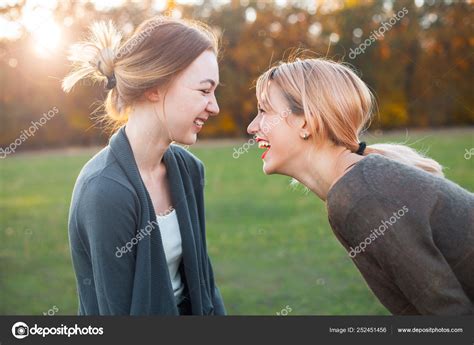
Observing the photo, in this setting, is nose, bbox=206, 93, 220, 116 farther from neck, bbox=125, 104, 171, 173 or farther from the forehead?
neck, bbox=125, 104, 171, 173

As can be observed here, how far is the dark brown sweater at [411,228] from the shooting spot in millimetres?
2119

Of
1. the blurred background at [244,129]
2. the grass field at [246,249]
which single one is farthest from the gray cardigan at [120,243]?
the blurred background at [244,129]

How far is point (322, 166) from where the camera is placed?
8.12 ft

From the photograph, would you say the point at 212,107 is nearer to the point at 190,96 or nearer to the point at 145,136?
the point at 190,96

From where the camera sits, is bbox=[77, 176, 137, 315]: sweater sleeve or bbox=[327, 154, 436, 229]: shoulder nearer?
bbox=[327, 154, 436, 229]: shoulder

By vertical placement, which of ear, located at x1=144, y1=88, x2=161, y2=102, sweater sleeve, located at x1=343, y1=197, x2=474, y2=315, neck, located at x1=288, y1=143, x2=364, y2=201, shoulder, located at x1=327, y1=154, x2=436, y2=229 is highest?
ear, located at x1=144, y1=88, x2=161, y2=102

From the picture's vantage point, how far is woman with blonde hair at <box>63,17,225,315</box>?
8.22 feet

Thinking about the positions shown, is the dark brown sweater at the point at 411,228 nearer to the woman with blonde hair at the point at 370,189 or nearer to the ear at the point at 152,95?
the woman with blonde hair at the point at 370,189

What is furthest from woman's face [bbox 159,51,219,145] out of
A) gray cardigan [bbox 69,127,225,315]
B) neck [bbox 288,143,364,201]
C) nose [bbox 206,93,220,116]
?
neck [bbox 288,143,364,201]

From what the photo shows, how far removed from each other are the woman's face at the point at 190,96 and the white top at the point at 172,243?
37 centimetres

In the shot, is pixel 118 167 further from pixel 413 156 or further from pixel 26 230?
pixel 26 230

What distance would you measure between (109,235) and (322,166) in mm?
906

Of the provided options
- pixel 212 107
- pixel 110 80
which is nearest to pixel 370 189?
pixel 212 107

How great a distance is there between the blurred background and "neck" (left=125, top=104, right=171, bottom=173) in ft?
7.25
